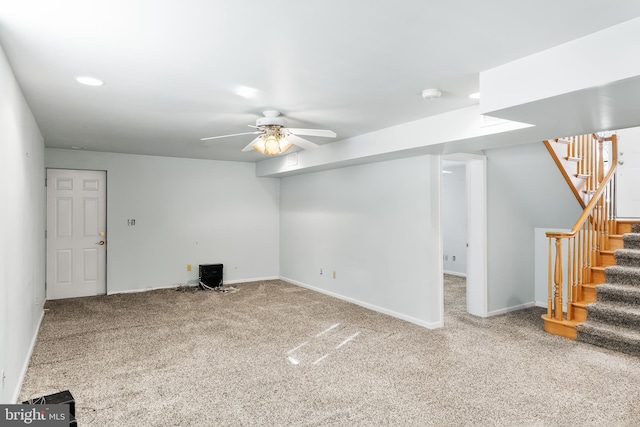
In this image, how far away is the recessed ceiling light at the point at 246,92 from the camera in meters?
3.07

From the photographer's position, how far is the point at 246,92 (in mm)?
3164

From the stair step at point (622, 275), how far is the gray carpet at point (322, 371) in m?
0.94

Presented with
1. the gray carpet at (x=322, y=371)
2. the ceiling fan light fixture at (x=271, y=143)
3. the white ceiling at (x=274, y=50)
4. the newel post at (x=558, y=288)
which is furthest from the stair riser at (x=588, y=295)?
the ceiling fan light fixture at (x=271, y=143)

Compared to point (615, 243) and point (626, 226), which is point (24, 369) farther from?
point (626, 226)

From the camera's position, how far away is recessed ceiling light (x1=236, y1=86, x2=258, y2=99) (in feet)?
10.1

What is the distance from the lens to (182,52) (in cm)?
237

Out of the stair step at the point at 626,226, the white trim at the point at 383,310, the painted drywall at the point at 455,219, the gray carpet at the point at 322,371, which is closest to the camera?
the gray carpet at the point at 322,371

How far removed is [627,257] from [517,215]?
51.5 inches

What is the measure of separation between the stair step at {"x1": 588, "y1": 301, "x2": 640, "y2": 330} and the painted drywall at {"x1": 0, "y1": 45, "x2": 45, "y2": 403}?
5009 millimetres

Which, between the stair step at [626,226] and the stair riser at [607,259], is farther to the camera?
the stair step at [626,226]

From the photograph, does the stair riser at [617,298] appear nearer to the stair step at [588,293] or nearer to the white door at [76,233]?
the stair step at [588,293]

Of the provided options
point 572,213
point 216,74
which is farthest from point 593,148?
point 216,74

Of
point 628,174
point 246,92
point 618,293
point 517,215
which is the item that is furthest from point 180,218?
point 628,174

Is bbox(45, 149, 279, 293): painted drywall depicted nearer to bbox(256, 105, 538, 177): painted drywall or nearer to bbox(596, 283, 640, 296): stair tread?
bbox(256, 105, 538, 177): painted drywall
